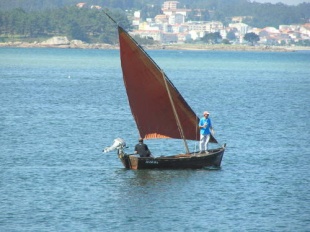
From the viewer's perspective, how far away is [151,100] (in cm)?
4309

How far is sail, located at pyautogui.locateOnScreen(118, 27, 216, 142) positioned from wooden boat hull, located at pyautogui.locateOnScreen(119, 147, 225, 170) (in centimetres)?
177

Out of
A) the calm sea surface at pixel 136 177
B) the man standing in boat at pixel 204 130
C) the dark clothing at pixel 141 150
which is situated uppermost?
the man standing in boat at pixel 204 130

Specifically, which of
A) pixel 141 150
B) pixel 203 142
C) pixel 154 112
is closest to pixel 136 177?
pixel 141 150

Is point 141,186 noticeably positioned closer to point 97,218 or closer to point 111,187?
point 111,187

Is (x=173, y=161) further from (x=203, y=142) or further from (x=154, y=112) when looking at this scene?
(x=154, y=112)

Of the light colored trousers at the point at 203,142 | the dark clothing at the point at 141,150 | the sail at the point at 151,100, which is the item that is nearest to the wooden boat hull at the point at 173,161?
the dark clothing at the point at 141,150

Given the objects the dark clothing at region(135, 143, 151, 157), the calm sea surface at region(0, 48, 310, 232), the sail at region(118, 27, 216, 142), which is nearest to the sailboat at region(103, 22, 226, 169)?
the sail at region(118, 27, 216, 142)

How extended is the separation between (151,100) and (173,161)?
10.7 feet

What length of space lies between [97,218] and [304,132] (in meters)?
28.6

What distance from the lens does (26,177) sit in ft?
135

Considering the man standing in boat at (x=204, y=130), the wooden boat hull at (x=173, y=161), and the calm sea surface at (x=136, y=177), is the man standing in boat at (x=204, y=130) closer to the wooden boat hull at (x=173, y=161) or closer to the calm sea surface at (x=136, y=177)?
the wooden boat hull at (x=173, y=161)

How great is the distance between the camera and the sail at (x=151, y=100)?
139 feet

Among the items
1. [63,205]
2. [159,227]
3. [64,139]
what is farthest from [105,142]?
[159,227]

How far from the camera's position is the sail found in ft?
139
